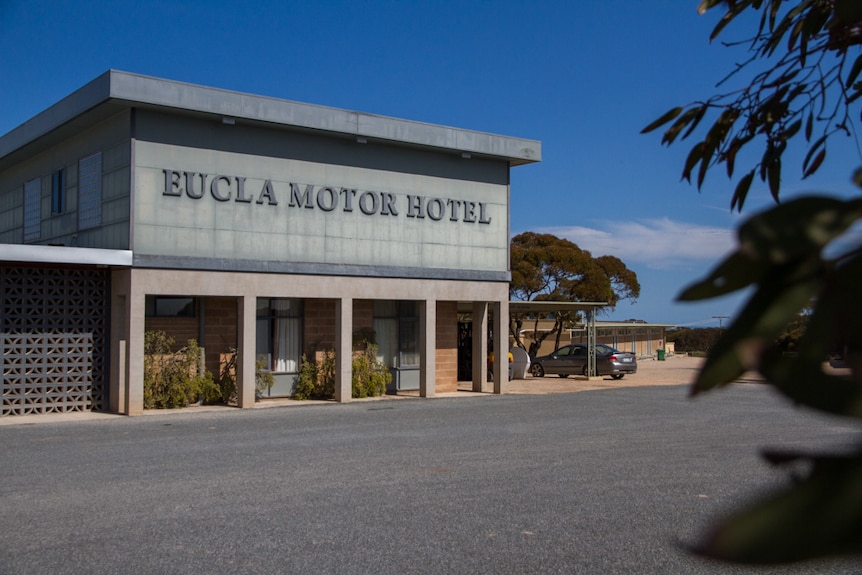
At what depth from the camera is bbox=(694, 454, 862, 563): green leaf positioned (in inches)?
27.0

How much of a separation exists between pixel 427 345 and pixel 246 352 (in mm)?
5213

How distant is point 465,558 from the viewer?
7191mm

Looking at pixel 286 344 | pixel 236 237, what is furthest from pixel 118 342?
pixel 286 344

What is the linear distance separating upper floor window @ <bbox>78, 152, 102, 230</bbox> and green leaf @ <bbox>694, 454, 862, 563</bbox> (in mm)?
20867

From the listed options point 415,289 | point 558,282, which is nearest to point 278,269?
point 415,289

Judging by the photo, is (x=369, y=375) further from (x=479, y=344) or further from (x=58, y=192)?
(x=58, y=192)

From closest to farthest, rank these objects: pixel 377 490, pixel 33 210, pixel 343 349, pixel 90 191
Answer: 1. pixel 377 490
2. pixel 90 191
3. pixel 343 349
4. pixel 33 210

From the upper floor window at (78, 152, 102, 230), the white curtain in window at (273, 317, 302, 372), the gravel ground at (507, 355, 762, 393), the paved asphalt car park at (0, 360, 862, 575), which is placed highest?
the upper floor window at (78, 152, 102, 230)

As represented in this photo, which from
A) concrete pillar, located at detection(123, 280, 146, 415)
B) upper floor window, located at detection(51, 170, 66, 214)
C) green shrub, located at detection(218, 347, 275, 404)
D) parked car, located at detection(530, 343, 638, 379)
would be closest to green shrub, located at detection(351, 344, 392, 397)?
green shrub, located at detection(218, 347, 275, 404)

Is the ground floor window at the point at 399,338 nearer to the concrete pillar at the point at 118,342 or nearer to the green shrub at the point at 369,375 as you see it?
the green shrub at the point at 369,375

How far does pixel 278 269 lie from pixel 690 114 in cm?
1866

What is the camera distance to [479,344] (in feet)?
83.7

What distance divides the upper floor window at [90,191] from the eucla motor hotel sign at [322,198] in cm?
203

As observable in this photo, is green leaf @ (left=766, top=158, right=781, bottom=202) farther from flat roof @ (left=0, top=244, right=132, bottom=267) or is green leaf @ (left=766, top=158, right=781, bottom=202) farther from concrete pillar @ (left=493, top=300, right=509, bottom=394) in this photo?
concrete pillar @ (left=493, top=300, right=509, bottom=394)
